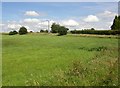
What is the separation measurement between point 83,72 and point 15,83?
3.51 meters

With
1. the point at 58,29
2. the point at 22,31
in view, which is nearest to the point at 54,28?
the point at 58,29

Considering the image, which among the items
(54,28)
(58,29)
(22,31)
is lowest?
(22,31)

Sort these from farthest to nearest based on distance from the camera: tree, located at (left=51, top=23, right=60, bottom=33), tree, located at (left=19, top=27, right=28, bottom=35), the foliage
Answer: tree, located at (left=51, top=23, right=60, bottom=33) < tree, located at (left=19, top=27, right=28, bottom=35) < the foliage

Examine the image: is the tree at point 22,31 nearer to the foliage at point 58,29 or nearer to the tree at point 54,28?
the foliage at point 58,29

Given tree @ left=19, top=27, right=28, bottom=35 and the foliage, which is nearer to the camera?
the foliage

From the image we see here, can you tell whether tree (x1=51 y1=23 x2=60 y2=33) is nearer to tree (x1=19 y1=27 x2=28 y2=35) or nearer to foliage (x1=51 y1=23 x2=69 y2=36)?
foliage (x1=51 y1=23 x2=69 y2=36)

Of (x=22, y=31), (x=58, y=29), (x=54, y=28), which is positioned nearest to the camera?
(x=22, y=31)

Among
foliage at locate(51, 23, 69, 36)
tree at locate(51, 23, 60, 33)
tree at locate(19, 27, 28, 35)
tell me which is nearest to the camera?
foliage at locate(51, 23, 69, 36)

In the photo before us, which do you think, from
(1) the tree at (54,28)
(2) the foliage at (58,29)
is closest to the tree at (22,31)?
(2) the foliage at (58,29)

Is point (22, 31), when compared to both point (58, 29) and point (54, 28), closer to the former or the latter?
point (58, 29)

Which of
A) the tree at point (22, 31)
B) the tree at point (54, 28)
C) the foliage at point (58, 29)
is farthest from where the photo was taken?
the tree at point (54, 28)

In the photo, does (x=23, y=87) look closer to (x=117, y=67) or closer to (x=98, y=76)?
(x=98, y=76)

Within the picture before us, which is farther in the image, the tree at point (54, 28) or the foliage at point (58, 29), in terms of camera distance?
the tree at point (54, 28)

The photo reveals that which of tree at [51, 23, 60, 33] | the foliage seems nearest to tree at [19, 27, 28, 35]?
the foliage
